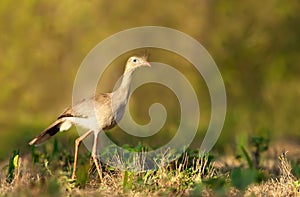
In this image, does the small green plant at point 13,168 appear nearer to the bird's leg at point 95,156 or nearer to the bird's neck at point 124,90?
the bird's leg at point 95,156

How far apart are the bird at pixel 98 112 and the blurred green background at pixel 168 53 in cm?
578

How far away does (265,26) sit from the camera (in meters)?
12.8

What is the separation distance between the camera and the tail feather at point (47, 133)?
6.63 metres

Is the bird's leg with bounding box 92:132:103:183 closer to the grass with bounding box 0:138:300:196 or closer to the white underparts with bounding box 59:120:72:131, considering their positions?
the grass with bounding box 0:138:300:196

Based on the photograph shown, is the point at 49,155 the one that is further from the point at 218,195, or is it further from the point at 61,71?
the point at 61,71

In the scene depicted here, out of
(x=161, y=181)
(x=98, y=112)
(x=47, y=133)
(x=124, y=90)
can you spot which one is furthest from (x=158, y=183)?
(x=47, y=133)

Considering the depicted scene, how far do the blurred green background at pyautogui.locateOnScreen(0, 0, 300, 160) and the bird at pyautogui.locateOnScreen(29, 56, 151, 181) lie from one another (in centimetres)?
578

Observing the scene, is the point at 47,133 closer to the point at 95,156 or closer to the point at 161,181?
the point at 95,156

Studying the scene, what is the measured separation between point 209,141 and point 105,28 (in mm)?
4354

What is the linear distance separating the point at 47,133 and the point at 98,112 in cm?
64

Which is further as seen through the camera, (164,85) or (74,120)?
(164,85)

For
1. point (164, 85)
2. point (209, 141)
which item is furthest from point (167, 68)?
point (209, 141)

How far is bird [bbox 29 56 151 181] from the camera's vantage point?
636 cm

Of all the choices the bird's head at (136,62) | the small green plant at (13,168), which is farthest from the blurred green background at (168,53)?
the small green plant at (13,168)
